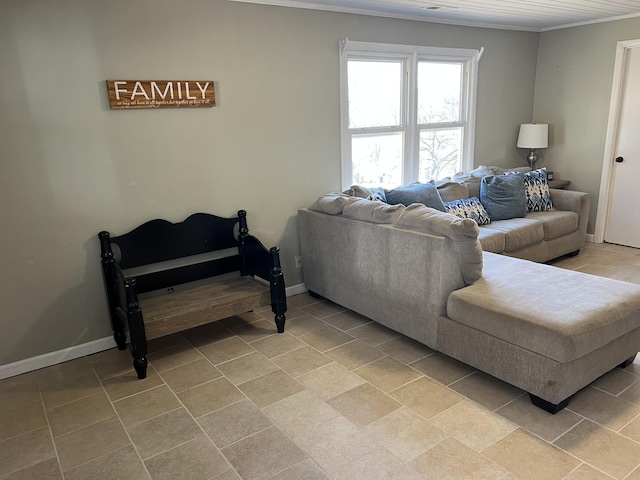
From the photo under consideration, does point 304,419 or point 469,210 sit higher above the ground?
point 469,210

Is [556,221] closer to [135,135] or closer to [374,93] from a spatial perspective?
[374,93]

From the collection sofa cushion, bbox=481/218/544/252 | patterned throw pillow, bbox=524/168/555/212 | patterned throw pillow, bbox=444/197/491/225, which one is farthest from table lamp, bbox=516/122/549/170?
patterned throw pillow, bbox=444/197/491/225

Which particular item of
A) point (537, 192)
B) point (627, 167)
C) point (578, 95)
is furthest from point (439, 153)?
point (627, 167)

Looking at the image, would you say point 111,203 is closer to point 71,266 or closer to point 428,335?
point 71,266

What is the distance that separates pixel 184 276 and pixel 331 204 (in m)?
1.19

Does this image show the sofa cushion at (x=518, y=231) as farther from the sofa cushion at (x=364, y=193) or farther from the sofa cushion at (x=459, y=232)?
the sofa cushion at (x=459, y=232)

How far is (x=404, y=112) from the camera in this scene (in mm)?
4391

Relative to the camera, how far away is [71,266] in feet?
9.74

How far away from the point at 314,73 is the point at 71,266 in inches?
90.1

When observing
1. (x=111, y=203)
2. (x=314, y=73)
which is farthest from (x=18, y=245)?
(x=314, y=73)

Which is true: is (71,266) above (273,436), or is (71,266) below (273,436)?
above

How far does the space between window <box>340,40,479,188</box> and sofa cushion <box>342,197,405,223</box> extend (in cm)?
79

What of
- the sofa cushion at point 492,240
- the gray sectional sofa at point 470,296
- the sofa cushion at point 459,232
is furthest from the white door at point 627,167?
the sofa cushion at point 459,232

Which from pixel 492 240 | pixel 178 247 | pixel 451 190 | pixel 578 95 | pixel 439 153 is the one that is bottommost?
pixel 492 240
